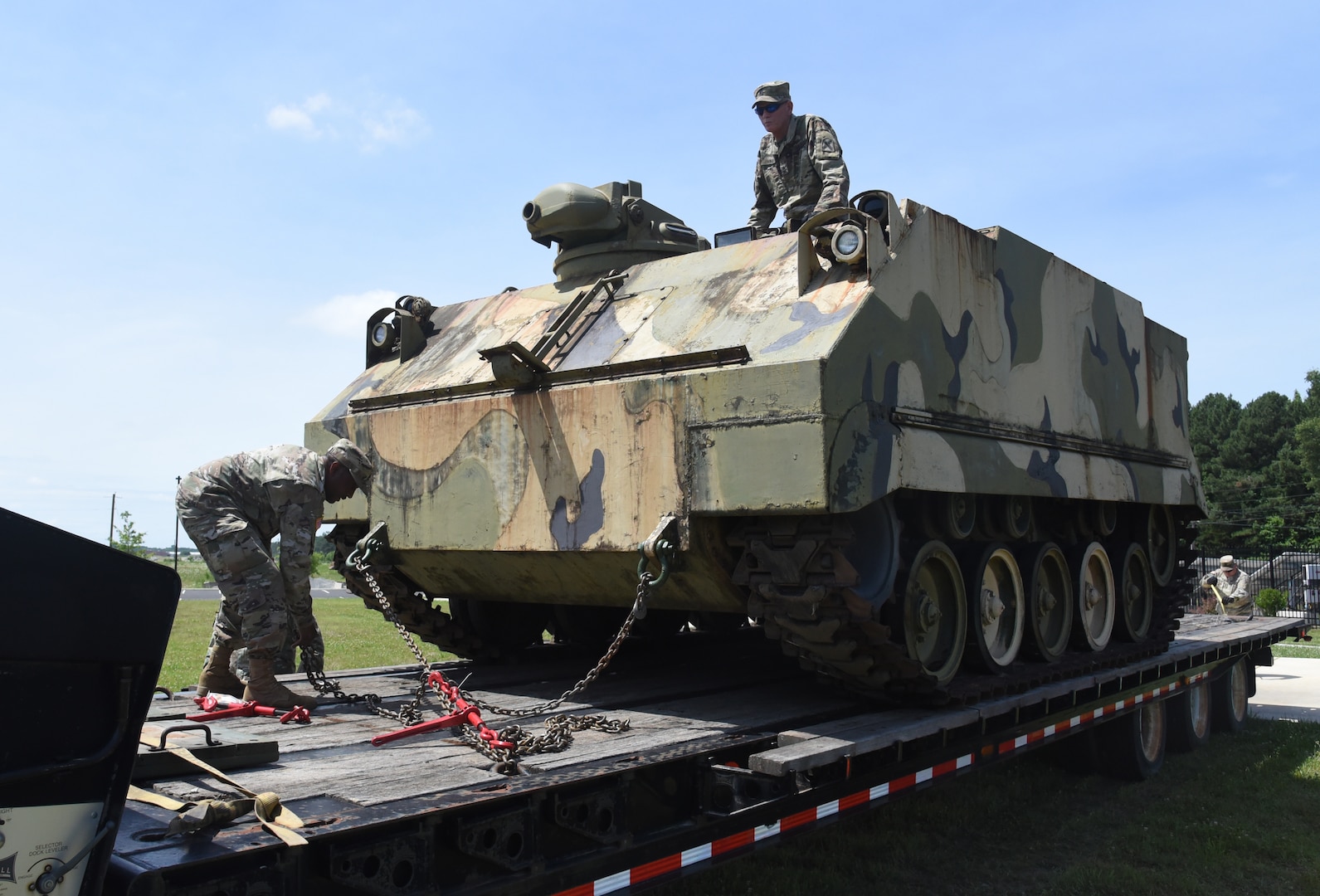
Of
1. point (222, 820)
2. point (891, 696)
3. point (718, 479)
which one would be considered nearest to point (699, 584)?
point (718, 479)

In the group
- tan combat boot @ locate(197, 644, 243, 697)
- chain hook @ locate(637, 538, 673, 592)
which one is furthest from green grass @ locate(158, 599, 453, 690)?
chain hook @ locate(637, 538, 673, 592)

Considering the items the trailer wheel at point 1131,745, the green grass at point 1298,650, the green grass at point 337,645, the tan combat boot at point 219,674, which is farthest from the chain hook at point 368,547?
the green grass at point 1298,650

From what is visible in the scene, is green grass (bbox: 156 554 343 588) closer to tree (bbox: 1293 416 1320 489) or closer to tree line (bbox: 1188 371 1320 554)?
tree line (bbox: 1188 371 1320 554)

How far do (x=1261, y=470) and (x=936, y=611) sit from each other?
2401 inches

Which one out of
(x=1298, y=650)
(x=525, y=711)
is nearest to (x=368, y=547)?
(x=525, y=711)

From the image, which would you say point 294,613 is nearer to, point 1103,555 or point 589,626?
point 589,626

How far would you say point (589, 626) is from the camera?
7.93m

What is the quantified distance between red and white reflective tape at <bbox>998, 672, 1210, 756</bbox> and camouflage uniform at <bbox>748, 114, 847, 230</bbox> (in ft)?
11.4

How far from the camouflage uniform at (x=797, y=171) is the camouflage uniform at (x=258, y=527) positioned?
147 inches

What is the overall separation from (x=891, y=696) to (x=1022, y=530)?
1820 millimetres

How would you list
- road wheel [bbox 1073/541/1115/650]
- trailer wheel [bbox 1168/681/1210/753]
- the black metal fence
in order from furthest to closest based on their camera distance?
1. the black metal fence
2. trailer wheel [bbox 1168/681/1210/753]
3. road wheel [bbox 1073/541/1115/650]

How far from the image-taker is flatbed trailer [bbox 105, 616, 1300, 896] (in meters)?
2.99

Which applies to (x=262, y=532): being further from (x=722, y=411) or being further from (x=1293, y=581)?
(x=1293, y=581)

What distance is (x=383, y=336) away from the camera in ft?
25.0
